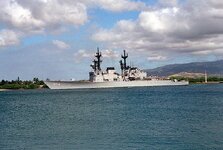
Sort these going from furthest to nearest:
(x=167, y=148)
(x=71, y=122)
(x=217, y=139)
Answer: (x=71, y=122), (x=217, y=139), (x=167, y=148)

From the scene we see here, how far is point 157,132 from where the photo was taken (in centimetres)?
4878

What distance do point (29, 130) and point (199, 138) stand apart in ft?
71.9

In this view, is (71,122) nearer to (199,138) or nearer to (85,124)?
(85,124)

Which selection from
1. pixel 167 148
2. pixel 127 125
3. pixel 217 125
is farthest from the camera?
pixel 127 125

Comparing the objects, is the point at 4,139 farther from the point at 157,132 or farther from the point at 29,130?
the point at 157,132

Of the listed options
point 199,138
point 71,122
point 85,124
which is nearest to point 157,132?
point 199,138

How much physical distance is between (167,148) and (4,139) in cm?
1820

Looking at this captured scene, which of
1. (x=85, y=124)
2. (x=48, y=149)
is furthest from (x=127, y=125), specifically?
(x=48, y=149)

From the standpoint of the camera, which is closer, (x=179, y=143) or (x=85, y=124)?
(x=179, y=143)

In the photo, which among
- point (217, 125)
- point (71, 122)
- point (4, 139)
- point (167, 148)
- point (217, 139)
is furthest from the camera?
point (71, 122)

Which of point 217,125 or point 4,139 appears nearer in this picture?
point 4,139

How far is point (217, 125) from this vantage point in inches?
2100

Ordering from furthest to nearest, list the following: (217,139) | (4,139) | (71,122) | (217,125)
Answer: (71,122) < (217,125) < (4,139) < (217,139)

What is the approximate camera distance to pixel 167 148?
38.9 meters
